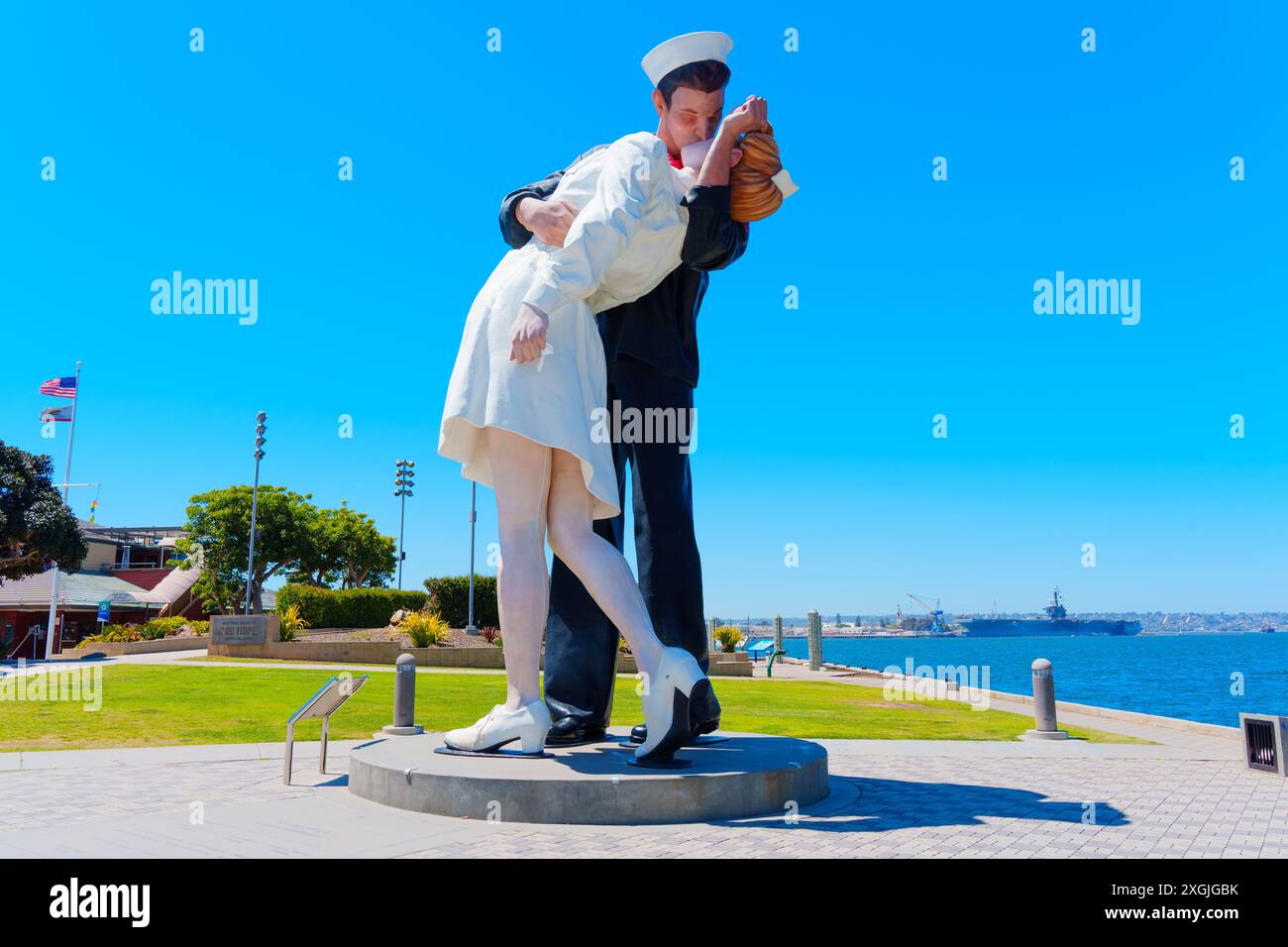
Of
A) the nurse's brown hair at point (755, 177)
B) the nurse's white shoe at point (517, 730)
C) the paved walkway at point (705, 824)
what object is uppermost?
the nurse's brown hair at point (755, 177)

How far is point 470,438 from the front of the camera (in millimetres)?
5777

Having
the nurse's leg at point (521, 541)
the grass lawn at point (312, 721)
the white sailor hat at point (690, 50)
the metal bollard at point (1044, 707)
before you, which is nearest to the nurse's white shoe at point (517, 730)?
the nurse's leg at point (521, 541)

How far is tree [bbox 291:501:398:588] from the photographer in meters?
48.1

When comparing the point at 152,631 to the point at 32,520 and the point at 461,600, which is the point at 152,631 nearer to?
the point at 32,520

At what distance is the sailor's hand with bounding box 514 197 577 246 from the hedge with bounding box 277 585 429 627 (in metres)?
28.3

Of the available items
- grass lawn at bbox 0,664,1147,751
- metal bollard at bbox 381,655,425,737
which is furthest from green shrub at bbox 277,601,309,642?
metal bollard at bbox 381,655,425,737

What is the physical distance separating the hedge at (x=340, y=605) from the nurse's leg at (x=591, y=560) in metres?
28.1

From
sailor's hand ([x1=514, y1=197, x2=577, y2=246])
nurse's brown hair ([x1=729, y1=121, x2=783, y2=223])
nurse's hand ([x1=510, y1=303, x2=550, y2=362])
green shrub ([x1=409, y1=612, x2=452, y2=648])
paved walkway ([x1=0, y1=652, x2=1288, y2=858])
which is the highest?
nurse's brown hair ([x1=729, y1=121, x2=783, y2=223])

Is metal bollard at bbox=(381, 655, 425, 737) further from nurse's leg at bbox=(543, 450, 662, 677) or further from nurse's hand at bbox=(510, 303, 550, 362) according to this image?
nurse's hand at bbox=(510, 303, 550, 362)

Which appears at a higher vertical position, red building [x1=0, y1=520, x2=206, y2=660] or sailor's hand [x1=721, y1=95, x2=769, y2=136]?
sailor's hand [x1=721, y1=95, x2=769, y2=136]

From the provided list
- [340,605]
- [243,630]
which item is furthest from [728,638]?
[243,630]

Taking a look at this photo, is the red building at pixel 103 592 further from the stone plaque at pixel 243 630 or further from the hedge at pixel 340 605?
the hedge at pixel 340 605

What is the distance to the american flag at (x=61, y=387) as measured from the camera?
30906mm
